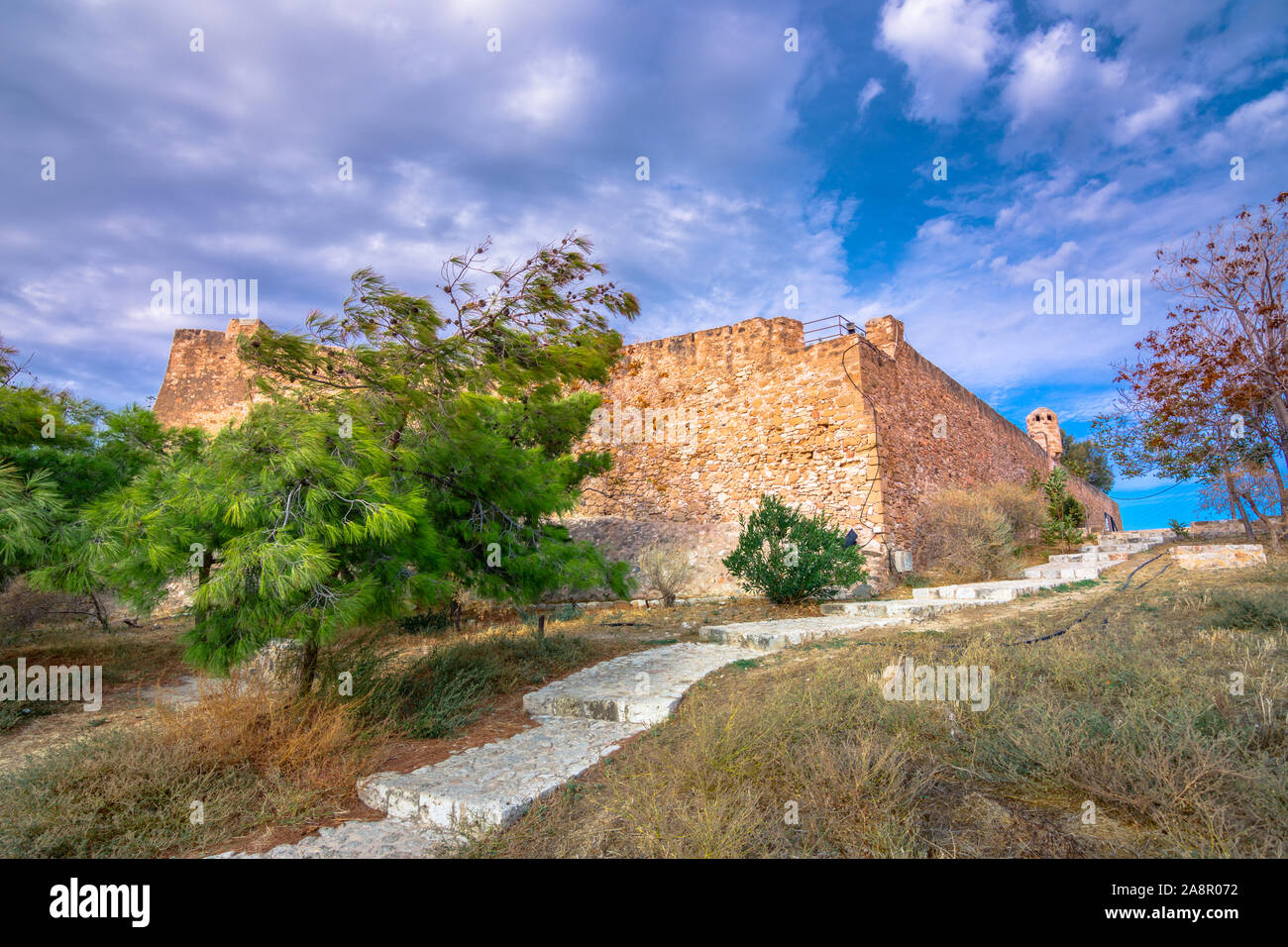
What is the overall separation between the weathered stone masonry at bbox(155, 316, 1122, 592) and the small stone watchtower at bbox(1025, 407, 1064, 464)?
19.9m

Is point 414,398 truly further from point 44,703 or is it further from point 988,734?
point 44,703

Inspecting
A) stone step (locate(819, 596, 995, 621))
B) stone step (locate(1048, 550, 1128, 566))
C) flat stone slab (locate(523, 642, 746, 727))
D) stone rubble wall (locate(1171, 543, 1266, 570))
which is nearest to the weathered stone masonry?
stone step (locate(819, 596, 995, 621))

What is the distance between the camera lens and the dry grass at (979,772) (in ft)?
6.99

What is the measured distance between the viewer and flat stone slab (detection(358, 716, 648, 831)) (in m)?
2.80

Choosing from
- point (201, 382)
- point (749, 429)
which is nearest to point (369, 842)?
point (749, 429)

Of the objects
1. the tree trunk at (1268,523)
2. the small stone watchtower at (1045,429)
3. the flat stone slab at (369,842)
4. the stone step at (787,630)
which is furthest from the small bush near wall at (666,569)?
the small stone watchtower at (1045,429)

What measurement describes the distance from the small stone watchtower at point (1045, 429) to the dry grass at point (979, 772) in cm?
3251

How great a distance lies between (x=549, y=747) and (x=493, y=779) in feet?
1.88

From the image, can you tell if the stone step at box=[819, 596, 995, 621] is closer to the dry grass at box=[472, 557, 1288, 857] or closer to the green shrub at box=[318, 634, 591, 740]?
the dry grass at box=[472, 557, 1288, 857]

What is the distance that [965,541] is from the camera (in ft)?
37.5

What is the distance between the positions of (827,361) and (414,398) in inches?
364

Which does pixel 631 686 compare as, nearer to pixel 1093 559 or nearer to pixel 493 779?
pixel 493 779
